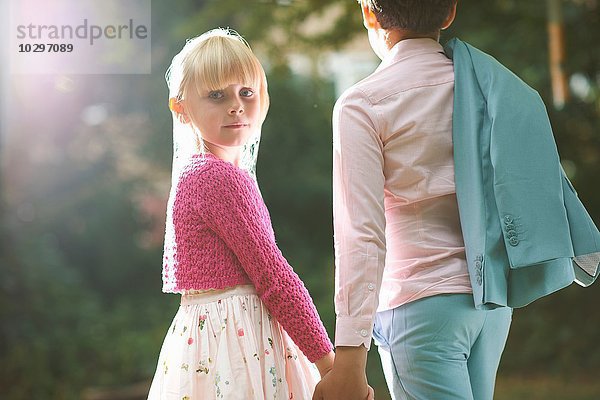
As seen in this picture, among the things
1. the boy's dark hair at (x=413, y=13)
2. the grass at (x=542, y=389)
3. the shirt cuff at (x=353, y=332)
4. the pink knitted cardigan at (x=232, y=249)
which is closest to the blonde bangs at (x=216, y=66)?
the pink knitted cardigan at (x=232, y=249)

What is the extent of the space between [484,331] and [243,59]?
1.96ft

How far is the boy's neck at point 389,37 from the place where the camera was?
1.46m

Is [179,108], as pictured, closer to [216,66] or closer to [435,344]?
[216,66]

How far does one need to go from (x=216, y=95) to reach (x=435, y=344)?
1.80 ft

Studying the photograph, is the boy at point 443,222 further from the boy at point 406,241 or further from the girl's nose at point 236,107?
the girl's nose at point 236,107

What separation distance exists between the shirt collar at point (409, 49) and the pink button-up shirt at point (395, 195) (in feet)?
0.06

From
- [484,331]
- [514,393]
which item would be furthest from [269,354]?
[514,393]

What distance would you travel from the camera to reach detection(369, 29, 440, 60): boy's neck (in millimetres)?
1455

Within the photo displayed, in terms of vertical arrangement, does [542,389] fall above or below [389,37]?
below

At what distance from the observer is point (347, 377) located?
131cm

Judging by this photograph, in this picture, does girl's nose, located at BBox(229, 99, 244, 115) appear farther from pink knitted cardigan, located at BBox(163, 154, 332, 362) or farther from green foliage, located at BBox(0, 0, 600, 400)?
green foliage, located at BBox(0, 0, 600, 400)
